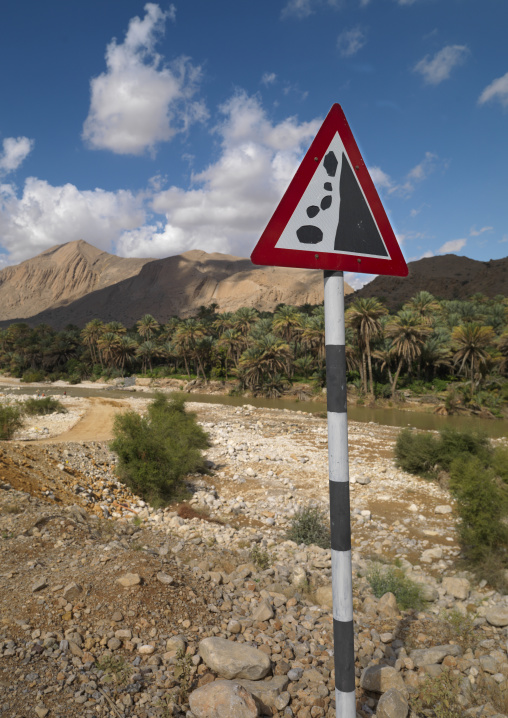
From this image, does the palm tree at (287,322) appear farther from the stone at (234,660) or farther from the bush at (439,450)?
the stone at (234,660)

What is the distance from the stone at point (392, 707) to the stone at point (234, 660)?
0.87m

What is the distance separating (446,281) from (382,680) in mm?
100064

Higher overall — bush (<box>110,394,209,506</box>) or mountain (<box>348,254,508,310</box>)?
mountain (<box>348,254,508,310</box>)

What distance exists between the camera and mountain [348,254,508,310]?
83.1m

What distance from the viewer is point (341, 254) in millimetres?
1791

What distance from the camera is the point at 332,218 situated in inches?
71.3

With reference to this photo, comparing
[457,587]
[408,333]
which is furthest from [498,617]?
[408,333]

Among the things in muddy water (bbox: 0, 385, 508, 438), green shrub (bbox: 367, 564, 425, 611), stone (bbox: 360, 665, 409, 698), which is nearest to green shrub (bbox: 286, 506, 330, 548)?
green shrub (bbox: 367, 564, 425, 611)

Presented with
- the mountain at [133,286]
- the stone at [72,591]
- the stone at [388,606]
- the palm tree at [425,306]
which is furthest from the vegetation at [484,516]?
the mountain at [133,286]

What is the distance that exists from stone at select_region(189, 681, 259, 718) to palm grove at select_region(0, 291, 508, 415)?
100 feet

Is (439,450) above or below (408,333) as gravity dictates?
below

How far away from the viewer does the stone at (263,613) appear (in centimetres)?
409

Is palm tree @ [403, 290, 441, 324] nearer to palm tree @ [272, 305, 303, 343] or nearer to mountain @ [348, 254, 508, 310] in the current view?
palm tree @ [272, 305, 303, 343]

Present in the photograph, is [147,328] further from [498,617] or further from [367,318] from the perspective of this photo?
[498,617]
